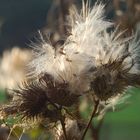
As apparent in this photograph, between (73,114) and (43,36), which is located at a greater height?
(43,36)

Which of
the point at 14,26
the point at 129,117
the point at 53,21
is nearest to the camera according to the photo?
the point at 53,21

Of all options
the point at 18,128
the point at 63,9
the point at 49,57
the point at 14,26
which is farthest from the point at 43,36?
the point at 14,26


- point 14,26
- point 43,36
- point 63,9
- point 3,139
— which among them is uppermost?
point 14,26

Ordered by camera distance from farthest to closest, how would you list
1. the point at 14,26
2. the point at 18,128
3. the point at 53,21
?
the point at 14,26
the point at 53,21
the point at 18,128

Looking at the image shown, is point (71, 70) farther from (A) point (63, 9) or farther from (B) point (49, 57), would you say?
(A) point (63, 9)
